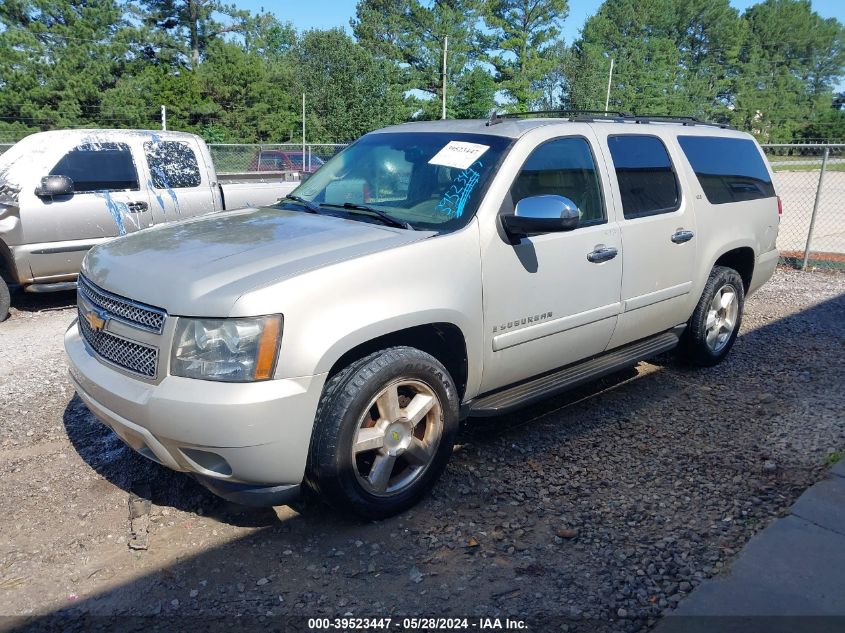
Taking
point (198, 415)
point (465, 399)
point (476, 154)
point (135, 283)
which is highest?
point (476, 154)

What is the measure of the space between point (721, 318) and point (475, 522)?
336cm

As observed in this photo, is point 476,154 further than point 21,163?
No

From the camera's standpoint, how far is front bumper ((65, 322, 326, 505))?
9.22 ft

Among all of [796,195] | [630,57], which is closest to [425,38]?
[630,57]

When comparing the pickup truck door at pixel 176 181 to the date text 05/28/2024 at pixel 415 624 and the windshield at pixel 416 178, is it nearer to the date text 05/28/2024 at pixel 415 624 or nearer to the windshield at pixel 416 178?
the windshield at pixel 416 178

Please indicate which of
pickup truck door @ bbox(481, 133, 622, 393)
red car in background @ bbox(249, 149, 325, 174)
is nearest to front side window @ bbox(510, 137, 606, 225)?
pickup truck door @ bbox(481, 133, 622, 393)

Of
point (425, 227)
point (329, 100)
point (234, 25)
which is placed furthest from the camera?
point (234, 25)

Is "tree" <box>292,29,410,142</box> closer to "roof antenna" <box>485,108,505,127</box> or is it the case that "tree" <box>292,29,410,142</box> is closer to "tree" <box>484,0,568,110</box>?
"tree" <box>484,0,568,110</box>

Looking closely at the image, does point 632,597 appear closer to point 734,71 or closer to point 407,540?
point 407,540

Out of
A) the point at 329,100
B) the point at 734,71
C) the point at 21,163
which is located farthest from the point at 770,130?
the point at 21,163

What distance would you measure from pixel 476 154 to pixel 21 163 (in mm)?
5418

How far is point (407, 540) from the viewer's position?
10.8ft

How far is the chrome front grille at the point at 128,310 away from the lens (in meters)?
2.97

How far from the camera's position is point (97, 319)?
130 inches
